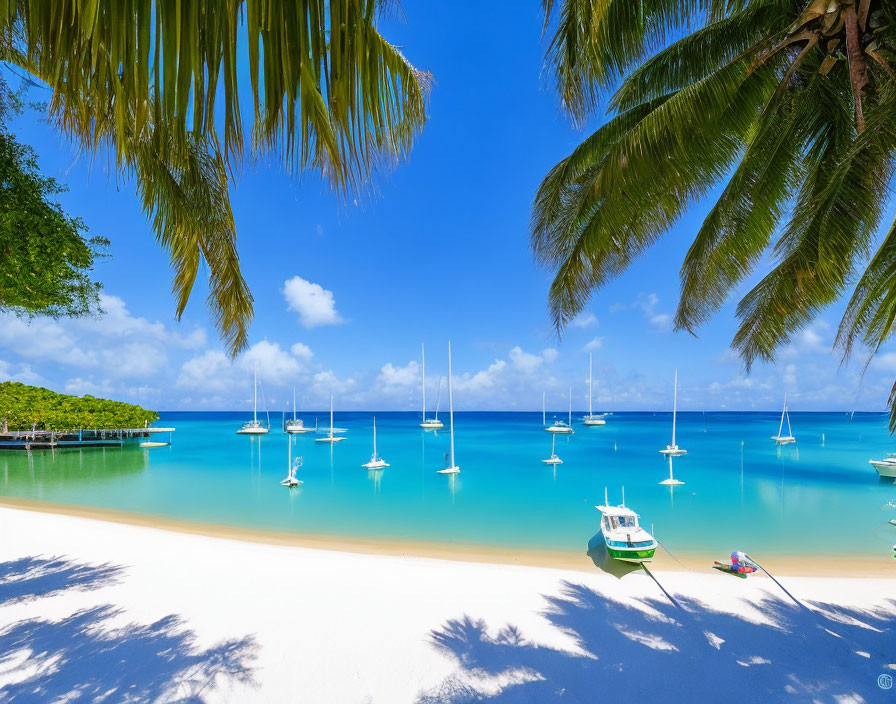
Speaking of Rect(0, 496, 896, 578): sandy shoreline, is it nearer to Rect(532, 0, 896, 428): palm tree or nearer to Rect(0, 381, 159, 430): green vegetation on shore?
Rect(532, 0, 896, 428): palm tree

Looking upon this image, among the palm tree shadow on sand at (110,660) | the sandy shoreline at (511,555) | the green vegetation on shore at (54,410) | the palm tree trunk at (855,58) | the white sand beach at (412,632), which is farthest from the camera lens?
the green vegetation on shore at (54,410)

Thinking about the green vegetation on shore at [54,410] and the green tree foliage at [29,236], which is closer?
the green tree foliage at [29,236]

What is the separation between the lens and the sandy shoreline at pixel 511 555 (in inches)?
411

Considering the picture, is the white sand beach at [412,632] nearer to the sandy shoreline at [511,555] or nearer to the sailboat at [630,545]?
the sailboat at [630,545]

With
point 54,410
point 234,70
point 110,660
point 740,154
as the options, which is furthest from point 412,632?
point 54,410

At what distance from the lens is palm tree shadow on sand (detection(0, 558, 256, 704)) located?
14.4 feet

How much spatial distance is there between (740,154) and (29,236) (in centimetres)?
671

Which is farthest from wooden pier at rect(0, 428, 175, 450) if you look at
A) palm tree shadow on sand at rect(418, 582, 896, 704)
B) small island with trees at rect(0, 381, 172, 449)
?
palm tree shadow on sand at rect(418, 582, 896, 704)

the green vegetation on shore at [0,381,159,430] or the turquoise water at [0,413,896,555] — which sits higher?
the green vegetation on shore at [0,381,159,430]

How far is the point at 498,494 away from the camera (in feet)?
66.7

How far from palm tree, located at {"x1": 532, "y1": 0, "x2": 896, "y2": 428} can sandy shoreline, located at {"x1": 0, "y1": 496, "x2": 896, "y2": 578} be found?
324 inches

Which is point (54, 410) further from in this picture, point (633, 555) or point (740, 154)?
point (740, 154)

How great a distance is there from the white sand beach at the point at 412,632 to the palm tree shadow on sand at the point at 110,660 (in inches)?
0.9

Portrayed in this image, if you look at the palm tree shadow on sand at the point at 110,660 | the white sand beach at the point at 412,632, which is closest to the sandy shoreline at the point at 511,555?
the white sand beach at the point at 412,632
